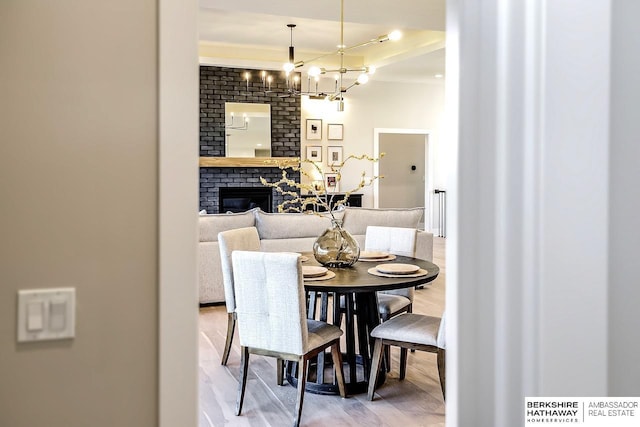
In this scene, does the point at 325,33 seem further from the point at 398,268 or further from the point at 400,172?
the point at 398,268

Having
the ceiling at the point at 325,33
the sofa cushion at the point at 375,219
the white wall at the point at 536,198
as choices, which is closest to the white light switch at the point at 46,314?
the white wall at the point at 536,198

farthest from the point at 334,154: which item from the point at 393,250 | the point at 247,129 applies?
the point at 393,250

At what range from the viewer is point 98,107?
1101 mm

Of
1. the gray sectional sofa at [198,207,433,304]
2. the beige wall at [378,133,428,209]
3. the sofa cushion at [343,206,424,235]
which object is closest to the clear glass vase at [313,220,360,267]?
the gray sectional sofa at [198,207,433,304]

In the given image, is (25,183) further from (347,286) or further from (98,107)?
(347,286)

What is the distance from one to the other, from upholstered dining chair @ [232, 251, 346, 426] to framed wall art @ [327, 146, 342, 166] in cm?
737

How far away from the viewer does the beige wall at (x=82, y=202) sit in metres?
1.06

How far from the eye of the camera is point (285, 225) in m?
5.80

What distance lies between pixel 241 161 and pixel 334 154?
69.6 inches

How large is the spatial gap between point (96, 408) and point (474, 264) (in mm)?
775

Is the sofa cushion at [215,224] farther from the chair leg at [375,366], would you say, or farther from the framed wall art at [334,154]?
the framed wall art at [334,154]

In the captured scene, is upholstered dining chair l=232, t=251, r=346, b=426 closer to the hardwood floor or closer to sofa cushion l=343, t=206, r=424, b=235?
the hardwood floor

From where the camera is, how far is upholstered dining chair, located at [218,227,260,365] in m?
3.66

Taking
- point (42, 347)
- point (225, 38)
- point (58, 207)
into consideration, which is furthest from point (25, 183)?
point (225, 38)
